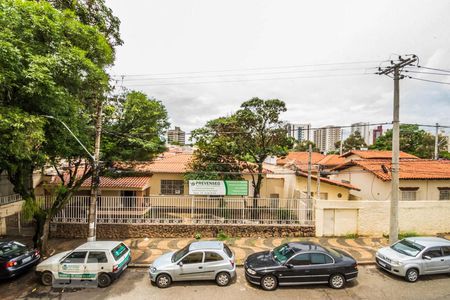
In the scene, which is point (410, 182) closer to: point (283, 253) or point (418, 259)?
point (418, 259)

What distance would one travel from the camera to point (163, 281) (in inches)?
372

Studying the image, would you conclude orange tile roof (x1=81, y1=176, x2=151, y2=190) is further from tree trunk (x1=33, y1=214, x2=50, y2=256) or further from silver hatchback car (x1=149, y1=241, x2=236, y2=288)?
silver hatchback car (x1=149, y1=241, x2=236, y2=288)

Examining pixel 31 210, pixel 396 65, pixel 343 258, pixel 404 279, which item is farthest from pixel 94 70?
pixel 404 279

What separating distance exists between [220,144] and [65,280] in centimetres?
1065

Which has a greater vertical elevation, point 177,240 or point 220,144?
point 220,144

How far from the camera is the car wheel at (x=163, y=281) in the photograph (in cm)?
943

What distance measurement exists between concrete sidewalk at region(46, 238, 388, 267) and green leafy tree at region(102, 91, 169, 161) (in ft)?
16.0

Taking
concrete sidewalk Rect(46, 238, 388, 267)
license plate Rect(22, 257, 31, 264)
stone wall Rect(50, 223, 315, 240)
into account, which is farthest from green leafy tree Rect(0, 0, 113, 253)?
stone wall Rect(50, 223, 315, 240)

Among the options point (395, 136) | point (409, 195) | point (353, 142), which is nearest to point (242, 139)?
point (395, 136)

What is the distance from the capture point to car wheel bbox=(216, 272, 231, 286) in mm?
9539

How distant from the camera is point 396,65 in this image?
1155cm

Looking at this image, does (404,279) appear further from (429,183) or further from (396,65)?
(429,183)

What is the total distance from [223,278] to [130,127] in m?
9.19

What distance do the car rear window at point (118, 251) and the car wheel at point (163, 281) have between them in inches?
72.3
